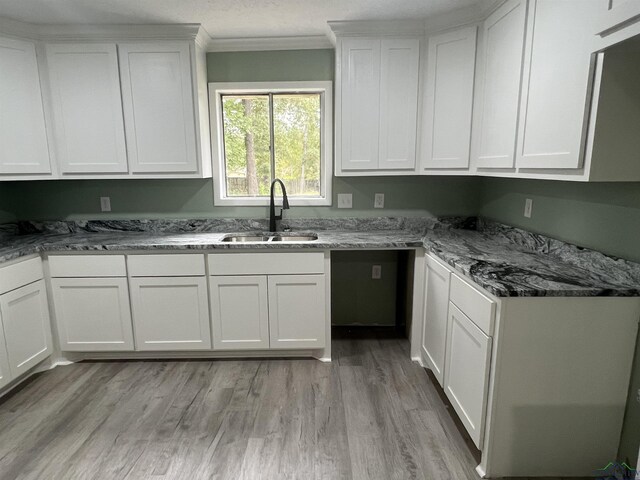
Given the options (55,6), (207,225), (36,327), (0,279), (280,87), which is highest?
(55,6)

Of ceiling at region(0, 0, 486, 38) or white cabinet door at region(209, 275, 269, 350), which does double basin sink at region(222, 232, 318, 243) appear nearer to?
white cabinet door at region(209, 275, 269, 350)

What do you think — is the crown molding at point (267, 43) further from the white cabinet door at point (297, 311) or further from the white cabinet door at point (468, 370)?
the white cabinet door at point (468, 370)

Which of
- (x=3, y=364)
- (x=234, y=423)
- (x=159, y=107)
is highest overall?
(x=159, y=107)

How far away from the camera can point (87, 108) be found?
244 cm

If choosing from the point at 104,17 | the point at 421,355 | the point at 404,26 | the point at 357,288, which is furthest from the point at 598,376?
the point at 104,17

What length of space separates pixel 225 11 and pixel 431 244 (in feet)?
6.18

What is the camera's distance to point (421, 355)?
2.46 m

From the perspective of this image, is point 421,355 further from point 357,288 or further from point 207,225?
point 207,225

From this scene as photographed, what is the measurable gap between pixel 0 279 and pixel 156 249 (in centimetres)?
82

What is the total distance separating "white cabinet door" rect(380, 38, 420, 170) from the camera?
2.37m

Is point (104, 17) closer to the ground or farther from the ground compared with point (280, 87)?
farther from the ground

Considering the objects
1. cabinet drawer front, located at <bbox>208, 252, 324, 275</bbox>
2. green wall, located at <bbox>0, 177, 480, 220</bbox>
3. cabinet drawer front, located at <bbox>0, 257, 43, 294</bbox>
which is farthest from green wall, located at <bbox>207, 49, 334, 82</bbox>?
cabinet drawer front, located at <bbox>0, 257, 43, 294</bbox>

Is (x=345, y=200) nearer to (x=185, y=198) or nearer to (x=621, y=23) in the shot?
(x=185, y=198)

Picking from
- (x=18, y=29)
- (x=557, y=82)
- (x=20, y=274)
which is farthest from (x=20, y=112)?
(x=557, y=82)
